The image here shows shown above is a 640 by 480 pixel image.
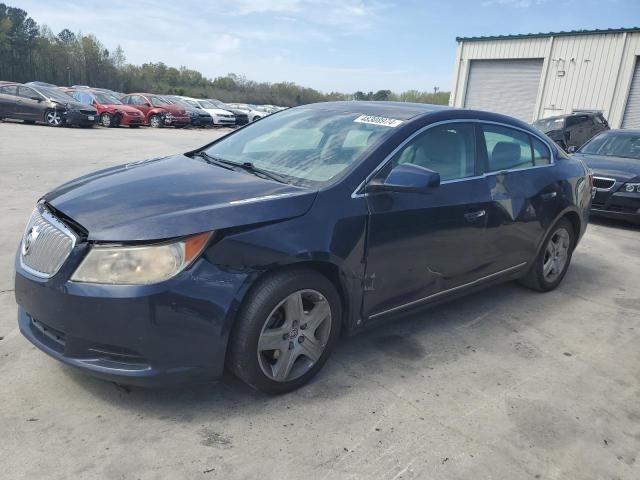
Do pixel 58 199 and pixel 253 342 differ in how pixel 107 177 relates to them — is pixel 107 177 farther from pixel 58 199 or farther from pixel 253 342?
pixel 253 342

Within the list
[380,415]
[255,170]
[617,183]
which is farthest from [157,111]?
[380,415]

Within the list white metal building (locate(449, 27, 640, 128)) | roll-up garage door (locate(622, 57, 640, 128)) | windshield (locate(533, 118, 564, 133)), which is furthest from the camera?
white metal building (locate(449, 27, 640, 128))

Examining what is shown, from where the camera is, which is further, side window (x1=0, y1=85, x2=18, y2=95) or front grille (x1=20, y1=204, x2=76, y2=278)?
side window (x1=0, y1=85, x2=18, y2=95)

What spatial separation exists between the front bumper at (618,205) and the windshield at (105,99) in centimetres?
2011

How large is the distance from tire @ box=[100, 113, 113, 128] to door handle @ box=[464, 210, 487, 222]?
69.5 ft

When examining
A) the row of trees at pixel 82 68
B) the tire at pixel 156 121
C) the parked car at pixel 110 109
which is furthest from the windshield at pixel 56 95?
the row of trees at pixel 82 68

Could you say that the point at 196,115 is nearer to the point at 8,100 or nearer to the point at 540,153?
the point at 8,100

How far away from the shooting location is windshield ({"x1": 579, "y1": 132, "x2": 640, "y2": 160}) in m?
8.75

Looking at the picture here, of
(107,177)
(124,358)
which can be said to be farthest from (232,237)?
(107,177)

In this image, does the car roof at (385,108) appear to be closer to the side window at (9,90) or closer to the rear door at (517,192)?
the rear door at (517,192)

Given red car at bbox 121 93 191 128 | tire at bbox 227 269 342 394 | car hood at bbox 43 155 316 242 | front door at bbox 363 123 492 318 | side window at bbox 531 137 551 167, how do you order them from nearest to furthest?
car hood at bbox 43 155 316 242 < tire at bbox 227 269 342 394 < front door at bbox 363 123 492 318 < side window at bbox 531 137 551 167 < red car at bbox 121 93 191 128

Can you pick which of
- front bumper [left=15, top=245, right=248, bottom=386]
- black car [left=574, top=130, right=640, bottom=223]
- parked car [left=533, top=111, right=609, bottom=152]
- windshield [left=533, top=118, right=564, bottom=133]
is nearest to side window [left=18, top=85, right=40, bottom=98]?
parked car [left=533, top=111, right=609, bottom=152]

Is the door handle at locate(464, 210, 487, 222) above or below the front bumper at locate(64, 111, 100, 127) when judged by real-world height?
above

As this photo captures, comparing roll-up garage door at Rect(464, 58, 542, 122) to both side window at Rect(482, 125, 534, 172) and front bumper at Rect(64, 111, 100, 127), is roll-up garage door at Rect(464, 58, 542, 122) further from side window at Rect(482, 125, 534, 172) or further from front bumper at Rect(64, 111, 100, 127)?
side window at Rect(482, 125, 534, 172)
